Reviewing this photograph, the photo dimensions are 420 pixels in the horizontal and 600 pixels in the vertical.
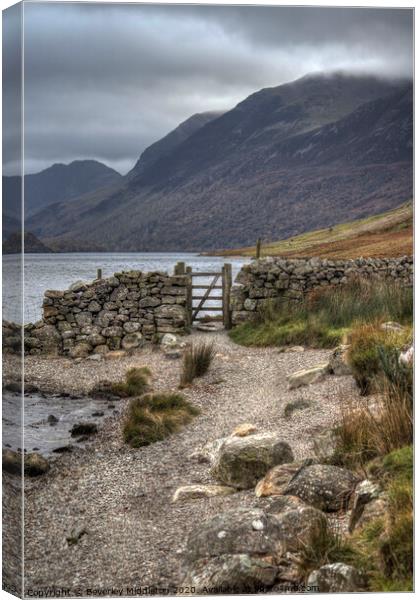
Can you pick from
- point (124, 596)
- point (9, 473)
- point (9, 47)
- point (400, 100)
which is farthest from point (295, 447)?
point (9, 47)

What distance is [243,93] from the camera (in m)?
5.96

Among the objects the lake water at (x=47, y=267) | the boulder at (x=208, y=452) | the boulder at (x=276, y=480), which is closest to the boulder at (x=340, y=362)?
the lake water at (x=47, y=267)

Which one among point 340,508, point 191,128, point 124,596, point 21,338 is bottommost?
point 124,596

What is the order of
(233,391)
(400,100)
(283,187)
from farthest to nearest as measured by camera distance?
(233,391) < (283,187) < (400,100)

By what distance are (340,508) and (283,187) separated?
12.1ft

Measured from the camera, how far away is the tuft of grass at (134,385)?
25.4 ft

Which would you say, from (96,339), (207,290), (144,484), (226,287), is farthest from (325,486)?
(226,287)

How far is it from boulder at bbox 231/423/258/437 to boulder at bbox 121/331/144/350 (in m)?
5.13

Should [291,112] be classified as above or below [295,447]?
above

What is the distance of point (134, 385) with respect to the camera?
7.93 m

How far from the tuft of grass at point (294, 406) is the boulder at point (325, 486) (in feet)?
7.06

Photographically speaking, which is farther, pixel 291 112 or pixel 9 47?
pixel 291 112

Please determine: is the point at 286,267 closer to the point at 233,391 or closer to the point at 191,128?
the point at 233,391

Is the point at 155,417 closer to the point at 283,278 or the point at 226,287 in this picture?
the point at 283,278
